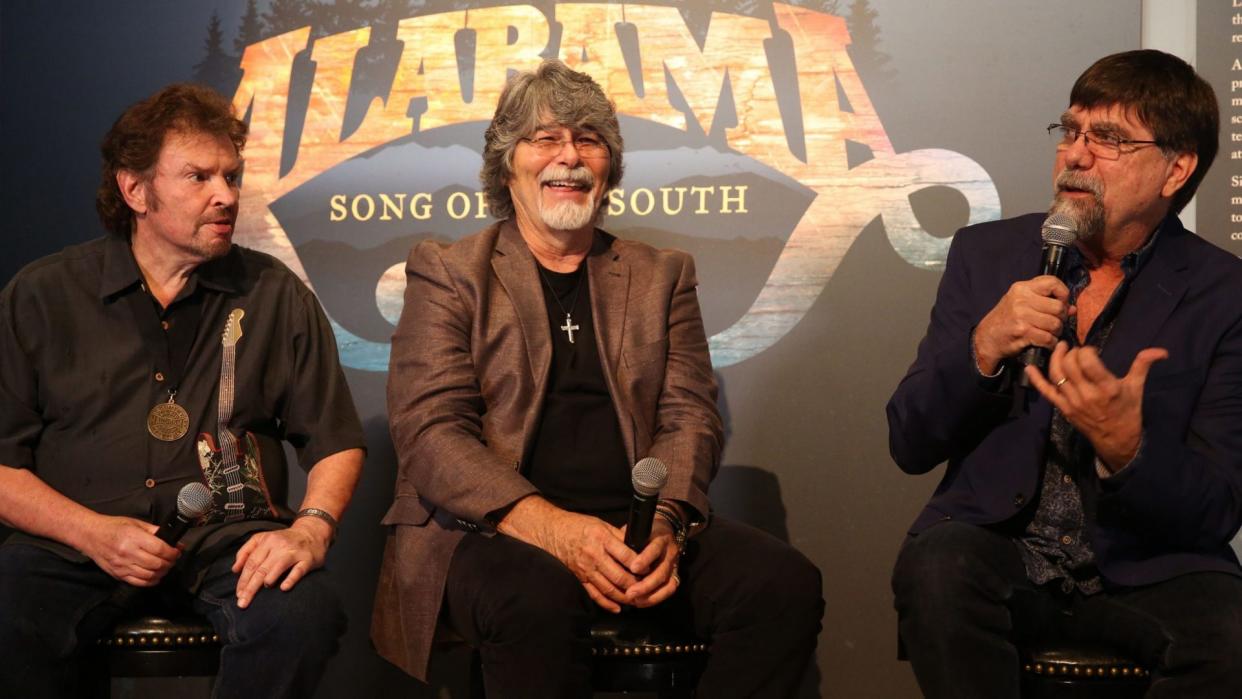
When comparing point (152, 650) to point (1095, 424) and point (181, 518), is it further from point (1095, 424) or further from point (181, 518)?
point (1095, 424)

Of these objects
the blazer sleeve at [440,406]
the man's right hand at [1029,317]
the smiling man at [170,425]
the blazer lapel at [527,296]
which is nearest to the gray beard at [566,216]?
the blazer lapel at [527,296]

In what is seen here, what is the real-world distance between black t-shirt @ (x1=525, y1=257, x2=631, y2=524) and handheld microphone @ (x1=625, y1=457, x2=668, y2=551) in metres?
0.40

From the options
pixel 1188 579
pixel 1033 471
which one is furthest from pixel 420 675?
pixel 1188 579

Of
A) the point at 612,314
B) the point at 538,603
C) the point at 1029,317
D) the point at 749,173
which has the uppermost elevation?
the point at 749,173

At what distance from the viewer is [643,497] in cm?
242

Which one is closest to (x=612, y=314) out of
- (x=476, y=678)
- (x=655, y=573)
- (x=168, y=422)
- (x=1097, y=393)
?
(x=655, y=573)

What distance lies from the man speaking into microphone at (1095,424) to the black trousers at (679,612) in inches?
9.5

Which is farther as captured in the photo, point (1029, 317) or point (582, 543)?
point (582, 543)

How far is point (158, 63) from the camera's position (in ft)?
13.3

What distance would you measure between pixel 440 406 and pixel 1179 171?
1.77 metres

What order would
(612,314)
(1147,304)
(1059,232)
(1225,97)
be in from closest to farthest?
(1059,232) → (1147,304) → (612,314) → (1225,97)

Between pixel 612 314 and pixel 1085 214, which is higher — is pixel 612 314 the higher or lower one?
the lower one

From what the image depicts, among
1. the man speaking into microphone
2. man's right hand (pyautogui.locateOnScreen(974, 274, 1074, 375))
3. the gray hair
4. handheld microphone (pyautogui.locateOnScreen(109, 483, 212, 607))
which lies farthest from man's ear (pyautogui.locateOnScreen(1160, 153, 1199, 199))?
handheld microphone (pyautogui.locateOnScreen(109, 483, 212, 607))

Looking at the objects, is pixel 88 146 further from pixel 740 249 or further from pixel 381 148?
pixel 740 249
